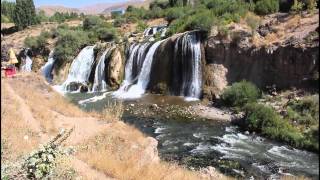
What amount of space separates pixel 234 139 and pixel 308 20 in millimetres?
11327

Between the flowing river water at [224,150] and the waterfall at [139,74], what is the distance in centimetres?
725

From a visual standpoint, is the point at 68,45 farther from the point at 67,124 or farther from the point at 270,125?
the point at 67,124

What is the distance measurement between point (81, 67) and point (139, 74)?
6726 mm

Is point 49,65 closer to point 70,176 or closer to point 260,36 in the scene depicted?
point 260,36

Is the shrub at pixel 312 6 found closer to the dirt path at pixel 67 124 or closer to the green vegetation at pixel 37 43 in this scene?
the dirt path at pixel 67 124

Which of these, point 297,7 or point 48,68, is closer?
point 297,7

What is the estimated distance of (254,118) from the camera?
2169 centimetres

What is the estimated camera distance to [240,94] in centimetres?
2573

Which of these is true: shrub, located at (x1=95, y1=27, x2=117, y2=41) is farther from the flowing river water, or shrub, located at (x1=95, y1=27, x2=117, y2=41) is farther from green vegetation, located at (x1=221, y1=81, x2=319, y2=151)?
green vegetation, located at (x1=221, y1=81, x2=319, y2=151)

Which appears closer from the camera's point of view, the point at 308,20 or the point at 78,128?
the point at 78,128

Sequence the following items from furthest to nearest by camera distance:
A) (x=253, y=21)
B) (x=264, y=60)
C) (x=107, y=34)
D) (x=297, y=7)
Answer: (x=107, y=34) → (x=253, y=21) → (x=297, y=7) → (x=264, y=60)

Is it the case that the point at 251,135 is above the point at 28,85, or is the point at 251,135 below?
below

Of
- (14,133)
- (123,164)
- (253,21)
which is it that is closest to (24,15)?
(253,21)

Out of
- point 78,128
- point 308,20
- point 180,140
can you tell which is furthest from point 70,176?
point 308,20
